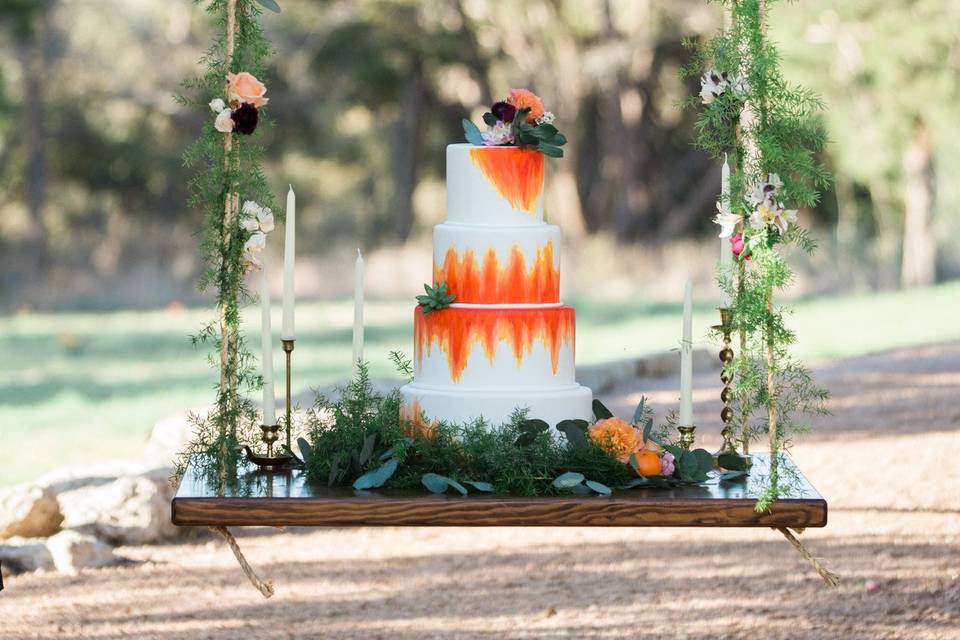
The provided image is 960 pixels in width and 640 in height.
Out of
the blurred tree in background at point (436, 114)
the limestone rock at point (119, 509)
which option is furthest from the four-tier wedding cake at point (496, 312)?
the blurred tree in background at point (436, 114)

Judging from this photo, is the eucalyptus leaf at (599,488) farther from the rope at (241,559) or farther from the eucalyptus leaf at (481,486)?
the rope at (241,559)

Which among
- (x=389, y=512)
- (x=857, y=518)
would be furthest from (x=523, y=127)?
(x=857, y=518)

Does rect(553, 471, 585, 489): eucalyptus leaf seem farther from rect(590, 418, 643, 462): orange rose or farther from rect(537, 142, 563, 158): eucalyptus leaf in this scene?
rect(537, 142, 563, 158): eucalyptus leaf

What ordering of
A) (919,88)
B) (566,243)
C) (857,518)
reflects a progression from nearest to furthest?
(857,518) < (919,88) < (566,243)

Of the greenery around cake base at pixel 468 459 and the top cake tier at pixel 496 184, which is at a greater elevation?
the top cake tier at pixel 496 184

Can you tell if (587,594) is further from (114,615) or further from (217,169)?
(217,169)

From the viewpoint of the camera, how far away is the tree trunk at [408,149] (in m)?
24.6

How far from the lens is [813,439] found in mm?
8078

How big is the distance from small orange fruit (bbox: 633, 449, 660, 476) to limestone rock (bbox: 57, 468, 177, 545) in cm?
343

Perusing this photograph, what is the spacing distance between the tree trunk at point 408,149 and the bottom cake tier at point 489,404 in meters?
21.1

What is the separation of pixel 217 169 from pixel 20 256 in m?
20.7

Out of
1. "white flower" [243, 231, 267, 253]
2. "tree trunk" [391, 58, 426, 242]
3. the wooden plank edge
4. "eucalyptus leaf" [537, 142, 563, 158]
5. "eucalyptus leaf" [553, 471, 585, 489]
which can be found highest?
"tree trunk" [391, 58, 426, 242]

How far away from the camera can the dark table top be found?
280 centimetres

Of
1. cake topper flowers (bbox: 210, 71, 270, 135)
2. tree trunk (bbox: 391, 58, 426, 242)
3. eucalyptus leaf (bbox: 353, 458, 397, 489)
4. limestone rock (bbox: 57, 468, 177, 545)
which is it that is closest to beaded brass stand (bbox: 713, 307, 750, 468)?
eucalyptus leaf (bbox: 353, 458, 397, 489)
